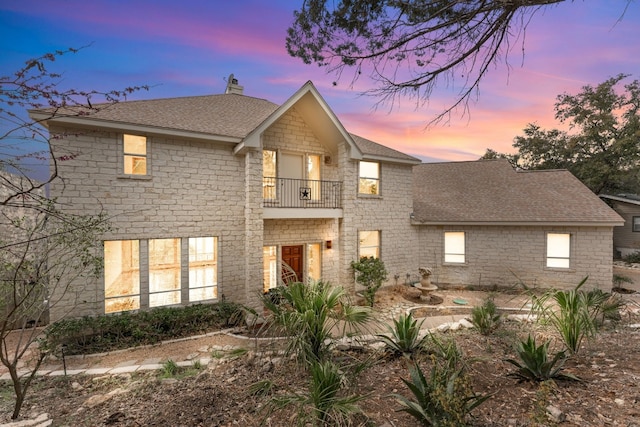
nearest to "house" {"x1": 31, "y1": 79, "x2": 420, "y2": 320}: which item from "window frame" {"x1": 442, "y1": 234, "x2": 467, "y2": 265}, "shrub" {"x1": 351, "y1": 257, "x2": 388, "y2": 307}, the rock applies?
"shrub" {"x1": 351, "y1": 257, "x2": 388, "y2": 307}

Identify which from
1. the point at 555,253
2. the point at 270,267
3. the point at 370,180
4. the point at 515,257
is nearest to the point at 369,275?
the point at 270,267

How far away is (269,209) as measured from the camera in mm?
9273

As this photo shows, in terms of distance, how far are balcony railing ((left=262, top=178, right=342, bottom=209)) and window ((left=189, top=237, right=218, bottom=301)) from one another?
7.90 feet

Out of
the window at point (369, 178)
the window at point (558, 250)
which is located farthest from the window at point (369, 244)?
the window at point (558, 250)

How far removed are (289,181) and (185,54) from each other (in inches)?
274

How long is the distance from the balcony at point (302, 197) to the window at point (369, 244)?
A: 84.3 inches

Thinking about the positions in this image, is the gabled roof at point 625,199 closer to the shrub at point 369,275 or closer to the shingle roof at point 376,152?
the shingle roof at point 376,152

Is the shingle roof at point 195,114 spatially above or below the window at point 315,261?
above

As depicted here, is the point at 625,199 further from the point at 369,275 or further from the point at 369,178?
the point at 369,275

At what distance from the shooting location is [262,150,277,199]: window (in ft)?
33.9

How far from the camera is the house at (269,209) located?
7977mm

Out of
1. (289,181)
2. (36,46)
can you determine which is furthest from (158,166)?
(289,181)

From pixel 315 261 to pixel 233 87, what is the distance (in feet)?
32.9

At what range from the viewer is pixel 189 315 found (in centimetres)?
800
